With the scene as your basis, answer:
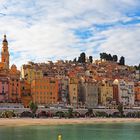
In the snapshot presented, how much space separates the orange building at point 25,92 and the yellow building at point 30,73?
254 cm

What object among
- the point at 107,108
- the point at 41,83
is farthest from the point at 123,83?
the point at 41,83

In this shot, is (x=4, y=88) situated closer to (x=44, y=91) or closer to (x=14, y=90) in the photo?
(x=14, y=90)

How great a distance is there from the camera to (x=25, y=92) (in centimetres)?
12494

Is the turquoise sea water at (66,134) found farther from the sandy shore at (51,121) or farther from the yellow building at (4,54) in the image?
the yellow building at (4,54)

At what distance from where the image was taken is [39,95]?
12181 cm

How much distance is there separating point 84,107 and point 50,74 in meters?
28.5

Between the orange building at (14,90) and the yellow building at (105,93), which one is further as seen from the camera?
the yellow building at (105,93)

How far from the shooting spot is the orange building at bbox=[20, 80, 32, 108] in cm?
12062

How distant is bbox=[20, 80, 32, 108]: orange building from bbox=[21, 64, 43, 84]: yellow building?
8.32 ft

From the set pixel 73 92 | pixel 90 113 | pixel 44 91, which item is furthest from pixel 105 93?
pixel 44 91

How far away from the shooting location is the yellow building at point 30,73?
434 feet

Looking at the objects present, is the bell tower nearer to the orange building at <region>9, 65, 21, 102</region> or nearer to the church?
the church

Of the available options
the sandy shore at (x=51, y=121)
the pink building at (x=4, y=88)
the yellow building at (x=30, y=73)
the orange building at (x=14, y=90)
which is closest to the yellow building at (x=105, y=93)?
the yellow building at (x=30, y=73)

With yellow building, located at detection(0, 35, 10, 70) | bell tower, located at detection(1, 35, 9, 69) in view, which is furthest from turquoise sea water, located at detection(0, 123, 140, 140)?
bell tower, located at detection(1, 35, 9, 69)
